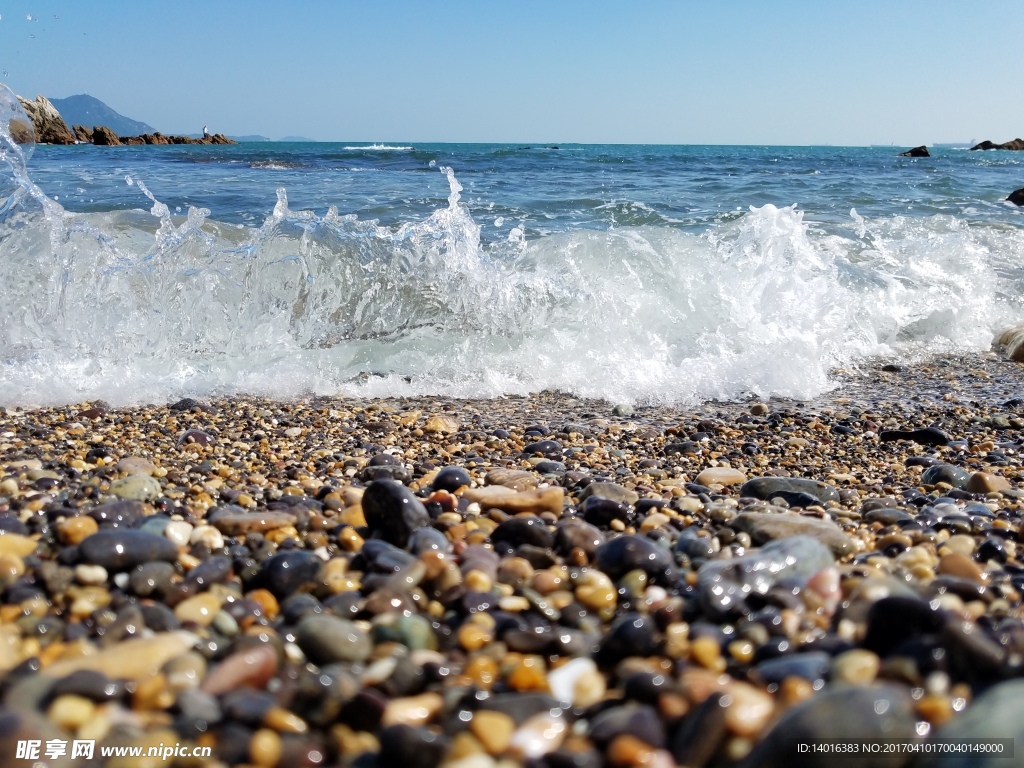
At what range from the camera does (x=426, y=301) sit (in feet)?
16.5

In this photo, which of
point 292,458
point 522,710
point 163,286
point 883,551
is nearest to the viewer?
point 522,710

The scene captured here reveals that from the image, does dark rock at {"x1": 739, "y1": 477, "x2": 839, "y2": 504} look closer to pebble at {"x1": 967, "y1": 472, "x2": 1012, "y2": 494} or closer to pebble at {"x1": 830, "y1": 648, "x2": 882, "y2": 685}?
pebble at {"x1": 967, "y1": 472, "x2": 1012, "y2": 494}

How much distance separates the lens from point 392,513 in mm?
1849

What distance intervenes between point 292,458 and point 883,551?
76.7 inches

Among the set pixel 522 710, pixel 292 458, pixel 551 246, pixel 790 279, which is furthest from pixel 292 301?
pixel 522 710

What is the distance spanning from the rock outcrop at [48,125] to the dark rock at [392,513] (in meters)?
46.7

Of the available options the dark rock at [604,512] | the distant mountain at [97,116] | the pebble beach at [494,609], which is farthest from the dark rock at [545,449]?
the distant mountain at [97,116]

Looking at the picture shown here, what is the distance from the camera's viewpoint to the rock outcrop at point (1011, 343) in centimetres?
521

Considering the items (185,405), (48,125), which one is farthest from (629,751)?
(48,125)

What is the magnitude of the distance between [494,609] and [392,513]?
470 millimetres

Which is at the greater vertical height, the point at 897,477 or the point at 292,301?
the point at 292,301

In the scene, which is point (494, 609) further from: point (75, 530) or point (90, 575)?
point (75, 530)

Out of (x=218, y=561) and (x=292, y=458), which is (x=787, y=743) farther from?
(x=292, y=458)

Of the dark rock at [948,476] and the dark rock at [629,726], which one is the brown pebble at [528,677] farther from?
the dark rock at [948,476]
